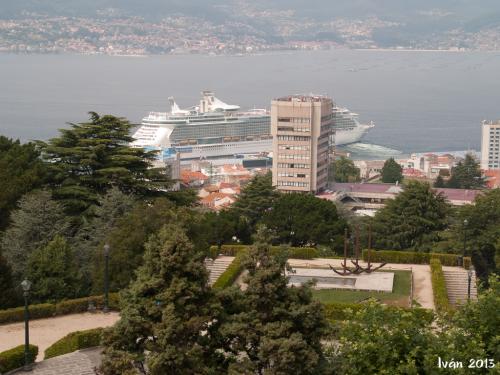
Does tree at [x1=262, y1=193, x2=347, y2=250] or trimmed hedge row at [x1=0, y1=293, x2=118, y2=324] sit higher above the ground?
tree at [x1=262, y1=193, x2=347, y2=250]

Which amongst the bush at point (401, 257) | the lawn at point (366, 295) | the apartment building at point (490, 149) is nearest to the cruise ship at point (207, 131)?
the apartment building at point (490, 149)

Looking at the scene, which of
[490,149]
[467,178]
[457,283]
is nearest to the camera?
[457,283]

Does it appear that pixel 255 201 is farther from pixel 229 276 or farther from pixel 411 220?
pixel 229 276

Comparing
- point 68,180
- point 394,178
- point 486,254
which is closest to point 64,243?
point 68,180

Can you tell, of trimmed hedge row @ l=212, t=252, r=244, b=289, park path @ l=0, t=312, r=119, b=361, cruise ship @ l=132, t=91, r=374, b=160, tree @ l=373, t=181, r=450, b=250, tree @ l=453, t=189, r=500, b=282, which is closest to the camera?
park path @ l=0, t=312, r=119, b=361

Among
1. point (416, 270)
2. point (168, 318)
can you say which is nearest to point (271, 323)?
point (168, 318)

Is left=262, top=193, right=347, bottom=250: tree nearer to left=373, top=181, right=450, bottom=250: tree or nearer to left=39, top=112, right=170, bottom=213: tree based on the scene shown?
left=373, top=181, right=450, bottom=250: tree

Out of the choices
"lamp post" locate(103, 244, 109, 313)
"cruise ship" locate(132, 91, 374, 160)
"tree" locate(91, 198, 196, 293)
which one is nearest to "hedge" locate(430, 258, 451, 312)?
"tree" locate(91, 198, 196, 293)

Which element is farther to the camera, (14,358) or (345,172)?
(345,172)
